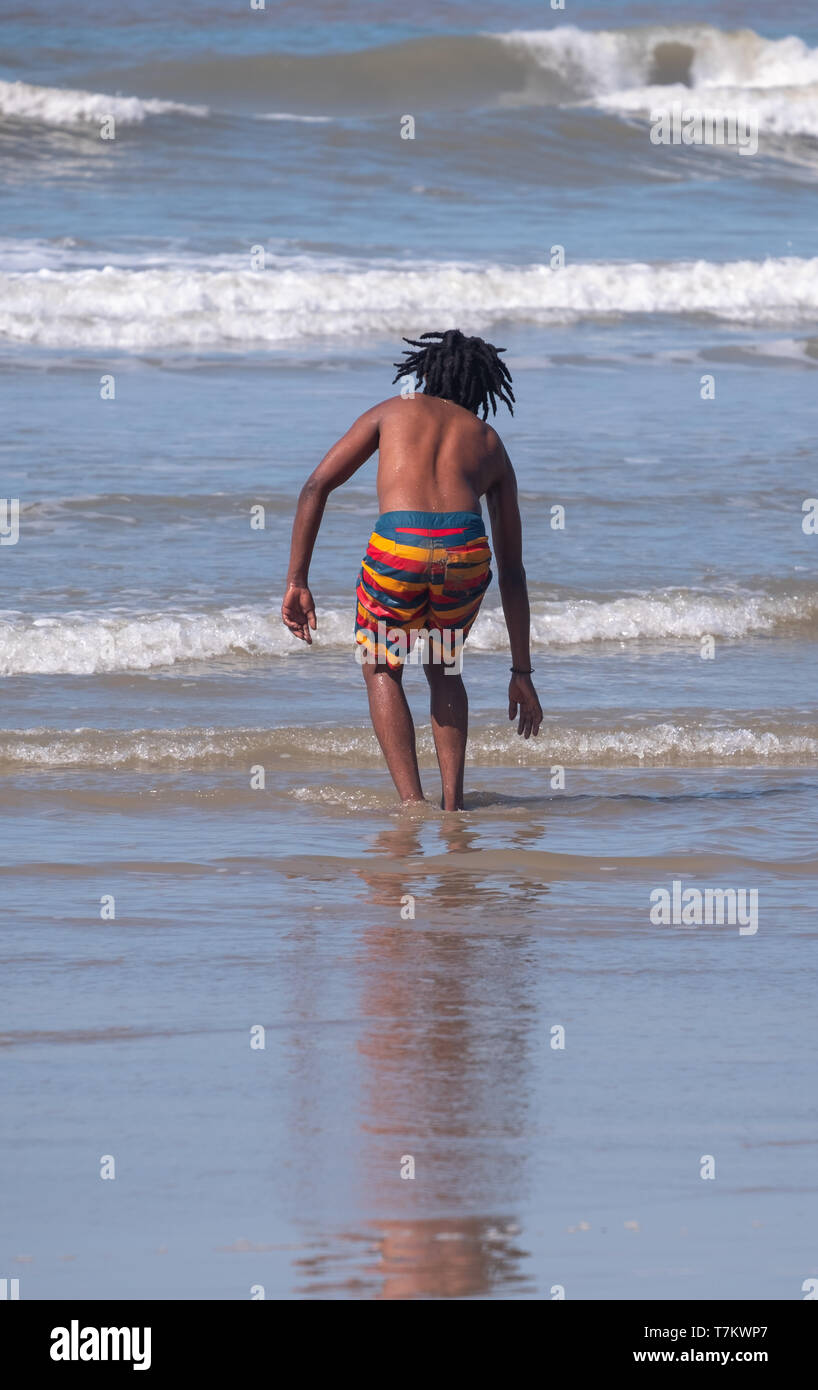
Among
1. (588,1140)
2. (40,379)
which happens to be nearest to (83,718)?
(588,1140)

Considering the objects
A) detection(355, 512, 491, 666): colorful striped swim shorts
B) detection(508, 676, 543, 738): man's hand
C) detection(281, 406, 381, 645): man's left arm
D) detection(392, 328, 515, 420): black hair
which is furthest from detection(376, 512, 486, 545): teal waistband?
detection(508, 676, 543, 738): man's hand

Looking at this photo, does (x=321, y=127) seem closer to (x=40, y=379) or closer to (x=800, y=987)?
(x=40, y=379)

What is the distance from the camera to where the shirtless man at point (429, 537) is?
4945 millimetres

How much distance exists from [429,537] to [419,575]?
11 cm

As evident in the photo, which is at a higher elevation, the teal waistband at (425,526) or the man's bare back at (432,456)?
the man's bare back at (432,456)

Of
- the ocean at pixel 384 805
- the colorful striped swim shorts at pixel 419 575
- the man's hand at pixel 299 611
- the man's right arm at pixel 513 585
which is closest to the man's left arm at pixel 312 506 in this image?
the man's hand at pixel 299 611

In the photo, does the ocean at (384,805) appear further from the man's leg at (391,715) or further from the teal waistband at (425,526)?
the teal waistband at (425,526)

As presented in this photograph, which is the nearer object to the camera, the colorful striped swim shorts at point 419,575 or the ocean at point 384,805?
the ocean at point 384,805

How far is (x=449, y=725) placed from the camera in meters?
5.26

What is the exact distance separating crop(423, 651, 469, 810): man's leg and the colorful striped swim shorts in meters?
0.18

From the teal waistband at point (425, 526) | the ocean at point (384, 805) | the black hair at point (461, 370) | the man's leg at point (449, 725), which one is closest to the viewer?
the ocean at point (384, 805)

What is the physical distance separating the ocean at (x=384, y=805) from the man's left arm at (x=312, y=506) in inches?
25.6

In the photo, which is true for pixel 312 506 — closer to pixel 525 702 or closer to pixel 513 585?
pixel 513 585
